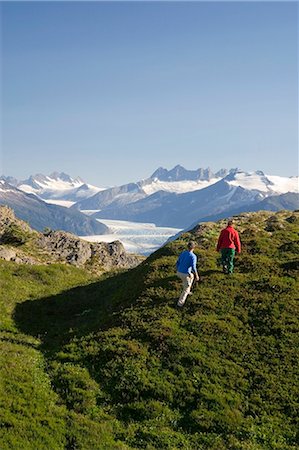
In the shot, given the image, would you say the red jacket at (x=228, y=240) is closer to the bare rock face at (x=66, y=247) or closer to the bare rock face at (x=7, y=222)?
the bare rock face at (x=66, y=247)

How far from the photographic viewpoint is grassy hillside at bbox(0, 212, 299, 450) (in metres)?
18.0

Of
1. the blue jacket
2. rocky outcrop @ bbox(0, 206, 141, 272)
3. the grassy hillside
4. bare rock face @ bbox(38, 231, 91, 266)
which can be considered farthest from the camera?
bare rock face @ bbox(38, 231, 91, 266)

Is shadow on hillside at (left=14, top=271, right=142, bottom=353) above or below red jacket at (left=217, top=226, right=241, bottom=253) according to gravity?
below

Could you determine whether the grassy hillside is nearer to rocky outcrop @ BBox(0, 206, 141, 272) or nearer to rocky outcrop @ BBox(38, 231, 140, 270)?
rocky outcrop @ BBox(0, 206, 141, 272)

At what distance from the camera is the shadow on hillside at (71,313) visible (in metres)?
29.1

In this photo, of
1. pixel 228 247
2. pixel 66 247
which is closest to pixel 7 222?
pixel 66 247

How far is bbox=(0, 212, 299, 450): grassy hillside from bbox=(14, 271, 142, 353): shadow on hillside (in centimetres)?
16

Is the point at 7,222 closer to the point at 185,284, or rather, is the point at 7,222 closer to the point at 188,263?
the point at 185,284

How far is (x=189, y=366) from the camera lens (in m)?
22.6

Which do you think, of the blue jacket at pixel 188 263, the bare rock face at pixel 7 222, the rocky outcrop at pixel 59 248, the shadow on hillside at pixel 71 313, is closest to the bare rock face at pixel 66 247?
the rocky outcrop at pixel 59 248

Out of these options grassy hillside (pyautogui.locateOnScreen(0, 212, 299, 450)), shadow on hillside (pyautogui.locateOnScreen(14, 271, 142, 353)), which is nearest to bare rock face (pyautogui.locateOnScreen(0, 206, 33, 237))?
shadow on hillside (pyautogui.locateOnScreen(14, 271, 142, 353))

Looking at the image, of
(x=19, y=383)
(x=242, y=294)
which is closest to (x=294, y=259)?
(x=242, y=294)

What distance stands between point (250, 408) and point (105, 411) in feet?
22.9

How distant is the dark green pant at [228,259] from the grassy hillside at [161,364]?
3.35 feet
